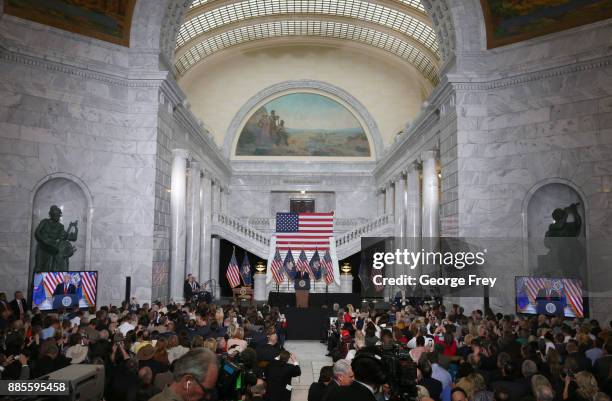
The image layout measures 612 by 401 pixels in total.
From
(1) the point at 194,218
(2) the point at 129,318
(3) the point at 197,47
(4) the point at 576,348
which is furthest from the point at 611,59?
(3) the point at 197,47

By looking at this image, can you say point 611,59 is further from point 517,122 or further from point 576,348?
point 576,348

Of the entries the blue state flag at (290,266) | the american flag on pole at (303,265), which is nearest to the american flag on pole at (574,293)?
the american flag on pole at (303,265)

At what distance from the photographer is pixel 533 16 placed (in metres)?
17.2

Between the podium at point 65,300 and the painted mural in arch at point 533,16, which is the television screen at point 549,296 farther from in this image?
the podium at point 65,300

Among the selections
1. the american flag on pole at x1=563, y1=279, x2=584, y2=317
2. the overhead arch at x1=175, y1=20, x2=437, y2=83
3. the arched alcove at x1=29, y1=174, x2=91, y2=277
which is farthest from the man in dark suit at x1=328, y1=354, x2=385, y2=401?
the overhead arch at x1=175, y1=20, x2=437, y2=83

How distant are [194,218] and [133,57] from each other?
10.7 m

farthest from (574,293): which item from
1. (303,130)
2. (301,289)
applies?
(303,130)

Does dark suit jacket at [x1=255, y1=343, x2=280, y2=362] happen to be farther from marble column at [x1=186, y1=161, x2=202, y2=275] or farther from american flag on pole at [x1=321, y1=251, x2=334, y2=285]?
marble column at [x1=186, y1=161, x2=202, y2=275]

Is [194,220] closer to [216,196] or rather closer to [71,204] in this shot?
[216,196]

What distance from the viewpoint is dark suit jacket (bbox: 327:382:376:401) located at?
4.02m

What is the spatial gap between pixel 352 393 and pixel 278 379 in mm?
3322

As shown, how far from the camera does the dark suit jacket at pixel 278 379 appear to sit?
279 inches

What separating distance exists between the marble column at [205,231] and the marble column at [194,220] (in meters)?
1.10

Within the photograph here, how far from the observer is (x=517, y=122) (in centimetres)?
1734
